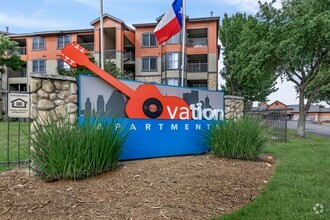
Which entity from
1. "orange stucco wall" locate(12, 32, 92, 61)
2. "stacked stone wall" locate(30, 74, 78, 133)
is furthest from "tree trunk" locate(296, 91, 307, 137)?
"orange stucco wall" locate(12, 32, 92, 61)

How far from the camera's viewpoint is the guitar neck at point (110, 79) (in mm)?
5828

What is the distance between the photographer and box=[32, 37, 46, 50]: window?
32250 mm

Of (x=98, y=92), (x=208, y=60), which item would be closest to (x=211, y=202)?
(x=98, y=92)

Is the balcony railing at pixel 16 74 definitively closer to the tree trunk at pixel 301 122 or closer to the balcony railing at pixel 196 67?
the balcony railing at pixel 196 67

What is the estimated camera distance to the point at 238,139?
21.5 feet

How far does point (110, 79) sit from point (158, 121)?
5.37 feet

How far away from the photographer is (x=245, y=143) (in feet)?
21.6

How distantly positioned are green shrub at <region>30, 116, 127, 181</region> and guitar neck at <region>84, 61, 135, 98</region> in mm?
1475

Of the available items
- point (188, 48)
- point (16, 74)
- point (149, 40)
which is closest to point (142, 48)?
point (149, 40)

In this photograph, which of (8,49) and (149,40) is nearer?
(8,49)

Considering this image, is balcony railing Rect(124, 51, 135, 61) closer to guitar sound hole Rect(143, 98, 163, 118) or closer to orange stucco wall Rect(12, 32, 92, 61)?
orange stucco wall Rect(12, 32, 92, 61)

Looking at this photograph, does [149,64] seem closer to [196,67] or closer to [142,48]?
[142,48]

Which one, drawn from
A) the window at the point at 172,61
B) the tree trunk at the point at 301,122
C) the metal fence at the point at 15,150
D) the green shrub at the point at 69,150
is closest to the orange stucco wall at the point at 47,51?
the window at the point at 172,61

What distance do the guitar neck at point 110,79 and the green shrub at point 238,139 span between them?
249 centimetres
